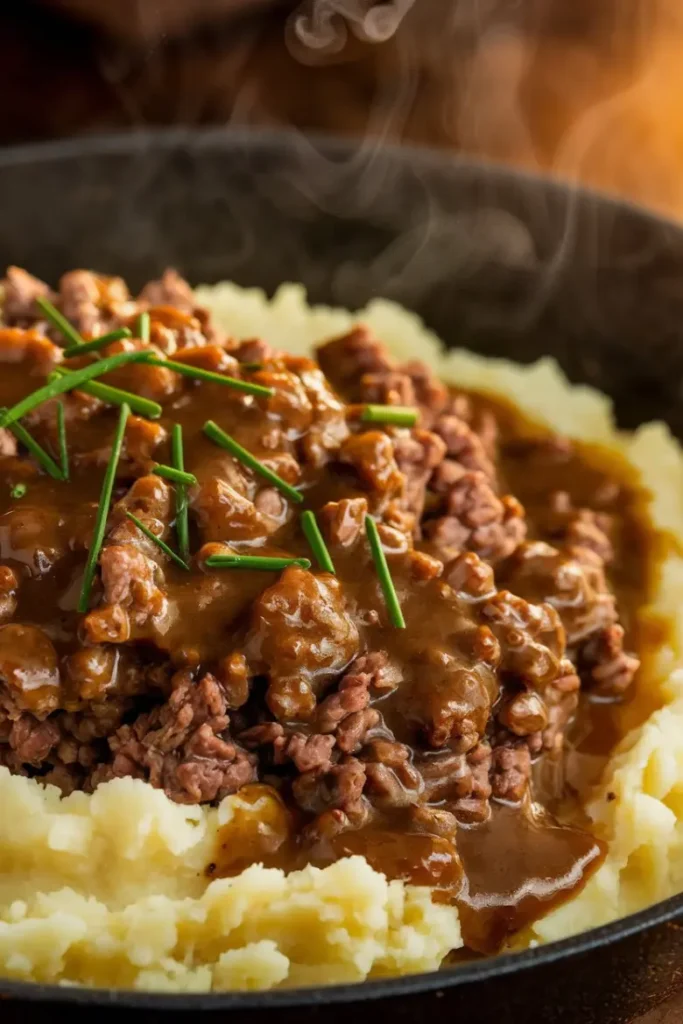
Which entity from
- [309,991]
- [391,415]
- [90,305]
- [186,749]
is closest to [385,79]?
[90,305]

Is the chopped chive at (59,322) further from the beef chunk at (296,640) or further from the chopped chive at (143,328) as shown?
the beef chunk at (296,640)

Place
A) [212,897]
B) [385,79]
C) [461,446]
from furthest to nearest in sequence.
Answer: [385,79] < [461,446] < [212,897]

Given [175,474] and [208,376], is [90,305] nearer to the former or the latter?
[208,376]

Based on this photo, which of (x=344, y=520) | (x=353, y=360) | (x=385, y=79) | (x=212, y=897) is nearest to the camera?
(x=212, y=897)

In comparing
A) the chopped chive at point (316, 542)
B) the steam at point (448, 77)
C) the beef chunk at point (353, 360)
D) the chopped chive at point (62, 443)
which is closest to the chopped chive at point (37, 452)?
the chopped chive at point (62, 443)

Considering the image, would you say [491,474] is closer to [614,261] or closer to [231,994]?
[614,261]

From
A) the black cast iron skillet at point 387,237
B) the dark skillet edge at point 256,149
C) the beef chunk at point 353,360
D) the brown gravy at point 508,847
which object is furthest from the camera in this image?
the dark skillet edge at point 256,149
